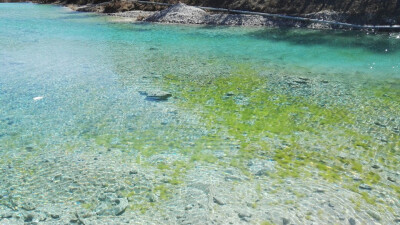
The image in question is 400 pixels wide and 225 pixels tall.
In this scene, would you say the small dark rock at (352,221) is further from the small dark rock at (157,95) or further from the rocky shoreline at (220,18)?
the rocky shoreline at (220,18)

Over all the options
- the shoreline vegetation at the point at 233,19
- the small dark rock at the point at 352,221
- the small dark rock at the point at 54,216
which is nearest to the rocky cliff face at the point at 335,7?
the shoreline vegetation at the point at 233,19

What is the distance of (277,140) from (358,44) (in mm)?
11249

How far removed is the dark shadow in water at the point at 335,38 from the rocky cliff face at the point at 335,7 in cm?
160

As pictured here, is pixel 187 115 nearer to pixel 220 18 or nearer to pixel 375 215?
pixel 375 215

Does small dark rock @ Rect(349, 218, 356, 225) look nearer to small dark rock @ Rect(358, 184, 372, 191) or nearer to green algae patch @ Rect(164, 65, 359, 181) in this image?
small dark rock @ Rect(358, 184, 372, 191)

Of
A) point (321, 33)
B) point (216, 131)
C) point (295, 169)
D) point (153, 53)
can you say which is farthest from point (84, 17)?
point (295, 169)

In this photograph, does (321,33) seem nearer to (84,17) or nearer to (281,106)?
(281,106)

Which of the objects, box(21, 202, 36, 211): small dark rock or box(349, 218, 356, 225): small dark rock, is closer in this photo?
box(349, 218, 356, 225): small dark rock

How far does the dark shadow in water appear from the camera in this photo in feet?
51.6

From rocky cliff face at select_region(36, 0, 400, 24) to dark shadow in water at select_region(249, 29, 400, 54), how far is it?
1.60 m

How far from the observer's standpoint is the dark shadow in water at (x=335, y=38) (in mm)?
15742

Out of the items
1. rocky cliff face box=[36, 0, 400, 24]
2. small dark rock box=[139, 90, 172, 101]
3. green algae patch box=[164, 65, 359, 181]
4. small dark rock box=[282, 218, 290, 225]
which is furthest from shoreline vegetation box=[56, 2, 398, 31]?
small dark rock box=[282, 218, 290, 225]

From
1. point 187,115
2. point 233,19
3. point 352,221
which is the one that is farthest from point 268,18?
point 352,221

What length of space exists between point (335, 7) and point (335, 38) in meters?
4.60
